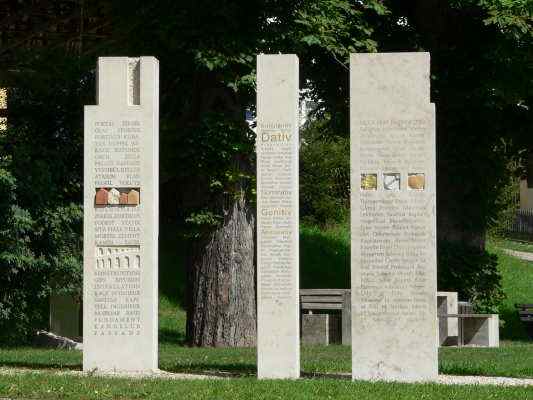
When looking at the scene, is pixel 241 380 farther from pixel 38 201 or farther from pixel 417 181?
pixel 38 201

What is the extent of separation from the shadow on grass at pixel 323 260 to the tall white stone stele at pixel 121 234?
15.5 meters

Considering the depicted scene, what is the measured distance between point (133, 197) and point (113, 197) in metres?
0.23

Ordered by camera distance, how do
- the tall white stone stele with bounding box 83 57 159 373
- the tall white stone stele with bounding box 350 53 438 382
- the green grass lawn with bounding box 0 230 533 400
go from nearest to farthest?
1. the green grass lawn with bounding box 0 230 533 400
2. the tall white stone stele with bounding box 350 53 438 382
3. the tall white stone stele with bounding box 83 57 159 373

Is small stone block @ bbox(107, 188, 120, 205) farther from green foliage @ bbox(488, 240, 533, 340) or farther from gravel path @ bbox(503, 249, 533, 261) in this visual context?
gravel path @ bbox(503, 249, 533, 261)

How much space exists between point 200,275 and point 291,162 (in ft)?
21.7

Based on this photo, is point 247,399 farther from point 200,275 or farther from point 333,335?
point 333,335

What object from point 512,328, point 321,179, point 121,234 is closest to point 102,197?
point 121,234

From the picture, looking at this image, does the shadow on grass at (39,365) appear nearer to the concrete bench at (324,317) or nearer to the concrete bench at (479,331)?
the concrete bench at (324,317)

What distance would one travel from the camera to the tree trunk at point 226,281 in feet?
65.4

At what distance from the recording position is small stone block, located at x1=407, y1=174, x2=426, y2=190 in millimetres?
13547

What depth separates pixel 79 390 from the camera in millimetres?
12117

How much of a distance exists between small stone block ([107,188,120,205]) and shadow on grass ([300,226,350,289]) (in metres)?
15.6

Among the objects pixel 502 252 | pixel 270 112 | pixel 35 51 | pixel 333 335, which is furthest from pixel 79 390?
pixel 502 252

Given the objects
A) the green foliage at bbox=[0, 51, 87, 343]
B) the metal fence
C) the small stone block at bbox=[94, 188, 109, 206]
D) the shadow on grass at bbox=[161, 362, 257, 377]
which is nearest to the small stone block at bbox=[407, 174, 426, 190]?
the shadow on grass at bbox=[161, 362, 257, 377]
